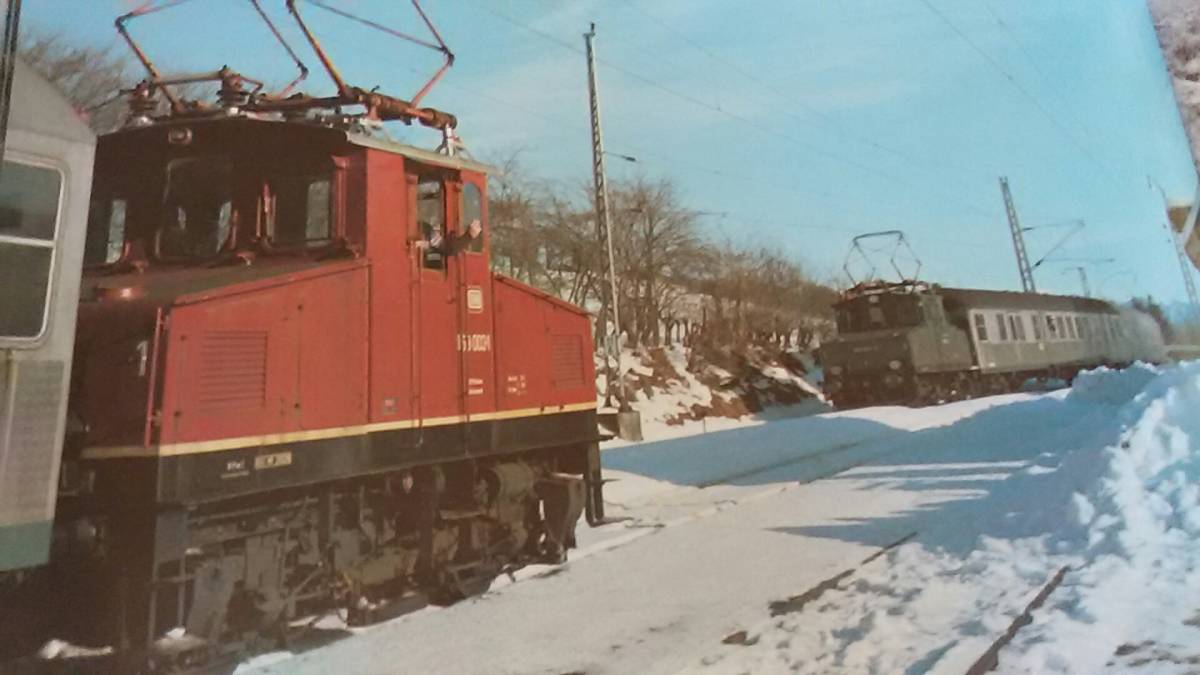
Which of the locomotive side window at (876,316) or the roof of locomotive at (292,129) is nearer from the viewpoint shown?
the roof of locomotive at (292,129)

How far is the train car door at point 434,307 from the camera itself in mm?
4977

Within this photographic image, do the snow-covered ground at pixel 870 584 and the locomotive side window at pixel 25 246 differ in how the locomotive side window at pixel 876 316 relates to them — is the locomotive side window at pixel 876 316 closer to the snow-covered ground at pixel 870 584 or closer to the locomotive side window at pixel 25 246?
the snow-covered ground at pixel 870 584

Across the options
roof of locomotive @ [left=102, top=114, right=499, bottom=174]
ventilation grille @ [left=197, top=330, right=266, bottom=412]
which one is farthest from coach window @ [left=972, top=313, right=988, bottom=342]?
ventilation grille @ [left=197, top=330, right=266, bottom=412]

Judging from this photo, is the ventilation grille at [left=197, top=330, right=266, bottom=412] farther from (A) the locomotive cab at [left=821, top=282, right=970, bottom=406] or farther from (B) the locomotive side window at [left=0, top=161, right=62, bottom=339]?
(A) the locomotive cab at [left=821, top=282, right=970, bottom=406]

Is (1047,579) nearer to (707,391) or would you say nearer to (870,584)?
(870,584)

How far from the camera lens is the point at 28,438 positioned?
2832 mm

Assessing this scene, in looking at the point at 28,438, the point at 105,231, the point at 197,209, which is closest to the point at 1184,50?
the point at 28,438

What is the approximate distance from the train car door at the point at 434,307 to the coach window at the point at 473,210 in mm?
176

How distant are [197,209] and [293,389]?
1364 millimetres

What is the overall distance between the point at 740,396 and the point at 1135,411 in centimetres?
1533

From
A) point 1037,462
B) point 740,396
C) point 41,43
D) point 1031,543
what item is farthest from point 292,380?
point 740,396

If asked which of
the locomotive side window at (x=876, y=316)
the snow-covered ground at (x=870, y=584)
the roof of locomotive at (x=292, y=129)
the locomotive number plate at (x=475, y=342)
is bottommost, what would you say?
the snow-covered ground at (x=870, y=584)

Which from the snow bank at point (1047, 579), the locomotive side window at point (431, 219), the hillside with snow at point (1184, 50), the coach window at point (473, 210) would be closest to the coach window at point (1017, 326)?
the snow bank at point (1047, 579)

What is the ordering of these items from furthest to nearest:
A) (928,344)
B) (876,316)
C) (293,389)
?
(876,316), (928,344), (293,389)
